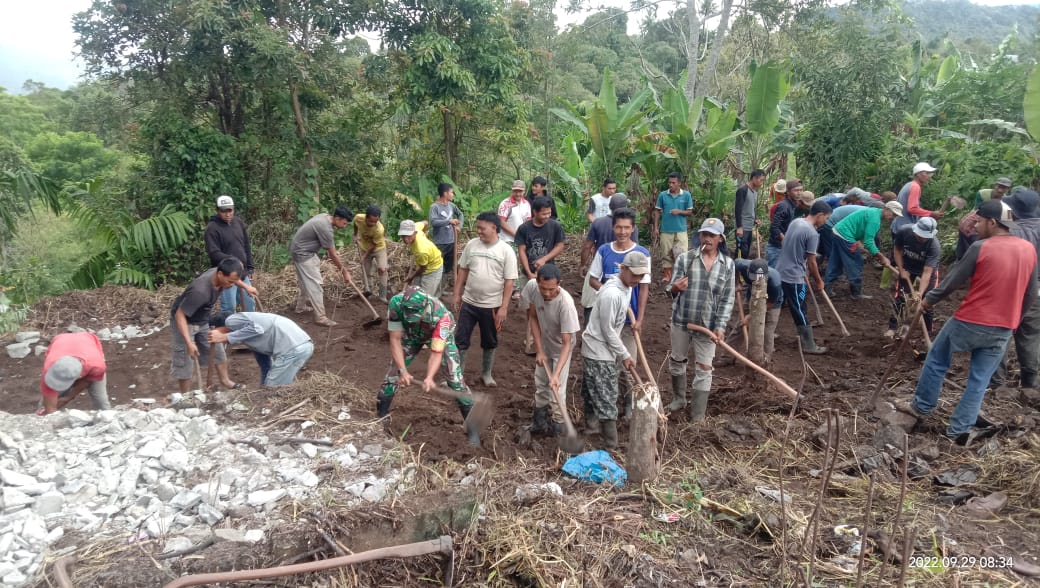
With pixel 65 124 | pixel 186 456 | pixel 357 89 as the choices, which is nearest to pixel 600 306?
pixel 186 456

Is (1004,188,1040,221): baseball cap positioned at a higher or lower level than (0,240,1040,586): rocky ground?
higher

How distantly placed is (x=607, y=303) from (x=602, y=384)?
62cm

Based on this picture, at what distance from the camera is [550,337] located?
196 inches

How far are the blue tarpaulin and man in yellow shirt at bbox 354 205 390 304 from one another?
4366mm

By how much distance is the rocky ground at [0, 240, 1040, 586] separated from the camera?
3119mm

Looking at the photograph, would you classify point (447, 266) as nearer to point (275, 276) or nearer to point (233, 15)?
point (275, 276)

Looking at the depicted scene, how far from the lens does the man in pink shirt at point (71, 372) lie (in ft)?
14.1

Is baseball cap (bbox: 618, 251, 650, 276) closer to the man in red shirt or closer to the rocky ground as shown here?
the rocky ground

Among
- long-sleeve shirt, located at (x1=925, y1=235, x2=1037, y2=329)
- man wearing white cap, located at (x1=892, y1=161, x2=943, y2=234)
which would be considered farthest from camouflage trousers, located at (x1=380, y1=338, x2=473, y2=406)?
man wearing white cap, located at (x1=892, y1=161, x2=943, y2=234)

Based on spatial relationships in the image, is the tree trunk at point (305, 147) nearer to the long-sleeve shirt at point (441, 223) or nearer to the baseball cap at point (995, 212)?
the long-sleeve shirt at point (441, 223)

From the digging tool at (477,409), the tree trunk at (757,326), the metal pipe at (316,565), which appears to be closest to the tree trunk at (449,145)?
the tree trunk at (757,326)

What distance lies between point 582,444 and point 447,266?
4.01 meters

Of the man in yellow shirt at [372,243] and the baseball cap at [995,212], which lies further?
the man in yellow shirt at [372,243]

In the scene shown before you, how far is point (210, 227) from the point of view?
272 inches
